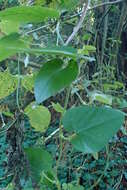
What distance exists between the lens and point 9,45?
0.23 m

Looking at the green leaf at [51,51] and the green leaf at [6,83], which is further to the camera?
the green leaf at [6,83]

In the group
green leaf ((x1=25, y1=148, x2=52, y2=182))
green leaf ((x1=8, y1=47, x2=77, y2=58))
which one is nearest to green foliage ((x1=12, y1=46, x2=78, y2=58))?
green leaf ((x1=8, y1=47, x2=77, y2=58))

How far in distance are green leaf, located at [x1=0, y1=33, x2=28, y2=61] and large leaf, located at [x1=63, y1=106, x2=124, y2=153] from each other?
0.08 m

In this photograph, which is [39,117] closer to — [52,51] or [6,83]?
[6,83]

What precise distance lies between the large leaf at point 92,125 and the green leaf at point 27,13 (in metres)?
0.08

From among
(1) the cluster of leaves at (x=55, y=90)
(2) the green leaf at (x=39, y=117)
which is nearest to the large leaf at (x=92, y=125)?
(1) the cluster of leaves at (x=55, y=90)

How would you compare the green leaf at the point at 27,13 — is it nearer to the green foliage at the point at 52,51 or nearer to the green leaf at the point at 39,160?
the green foliage at the point at 52,51

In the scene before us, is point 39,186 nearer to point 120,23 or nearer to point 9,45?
point 9,45

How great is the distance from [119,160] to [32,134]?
80cm

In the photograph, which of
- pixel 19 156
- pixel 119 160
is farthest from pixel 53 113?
pixel 19 156

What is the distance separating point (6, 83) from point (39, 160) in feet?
0.40

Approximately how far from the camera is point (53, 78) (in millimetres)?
270

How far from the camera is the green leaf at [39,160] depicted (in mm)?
342

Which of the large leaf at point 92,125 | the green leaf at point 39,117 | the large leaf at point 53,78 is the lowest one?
the green leaf at point 39,117
